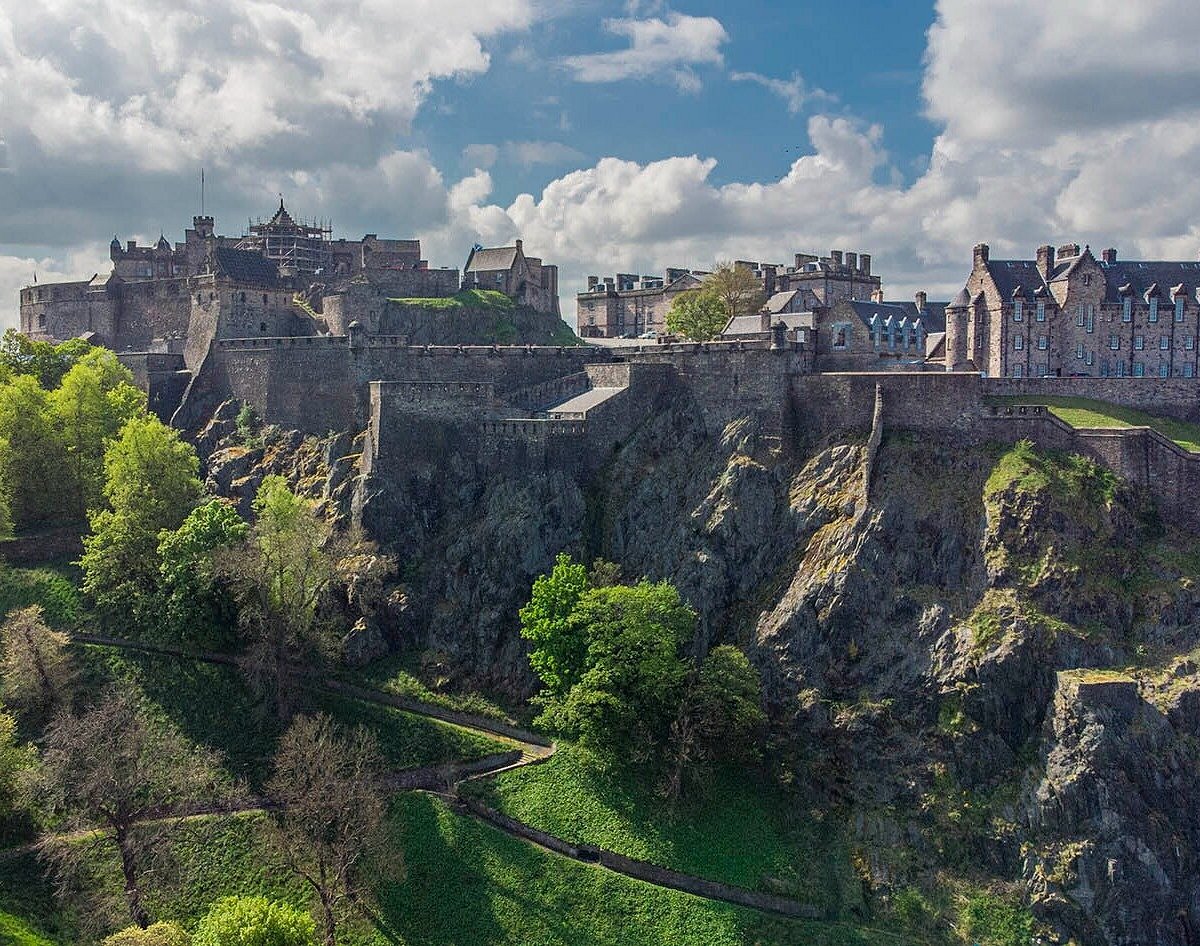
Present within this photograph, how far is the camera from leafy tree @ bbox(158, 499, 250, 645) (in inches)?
1870

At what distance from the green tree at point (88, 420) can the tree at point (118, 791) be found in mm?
17875

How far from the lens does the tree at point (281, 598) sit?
4628 cm

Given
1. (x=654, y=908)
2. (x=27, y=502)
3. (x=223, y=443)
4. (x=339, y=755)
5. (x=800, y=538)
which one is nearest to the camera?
(x=654, y=908)

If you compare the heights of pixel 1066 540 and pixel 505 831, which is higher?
pixel 1066 540

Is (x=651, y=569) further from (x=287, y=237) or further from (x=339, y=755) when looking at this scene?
(x=287, y=237)

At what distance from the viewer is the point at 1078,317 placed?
56656 mm

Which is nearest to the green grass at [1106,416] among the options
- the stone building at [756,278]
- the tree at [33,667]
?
the stone building at [756,278]

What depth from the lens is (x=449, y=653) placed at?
49.3 meters

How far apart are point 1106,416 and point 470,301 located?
42.6m

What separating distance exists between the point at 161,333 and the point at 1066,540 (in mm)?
61166

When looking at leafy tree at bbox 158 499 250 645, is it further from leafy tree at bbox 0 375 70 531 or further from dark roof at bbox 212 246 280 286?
dark roof at bbox 212 246 280 286

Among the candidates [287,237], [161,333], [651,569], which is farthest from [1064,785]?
[287,237]

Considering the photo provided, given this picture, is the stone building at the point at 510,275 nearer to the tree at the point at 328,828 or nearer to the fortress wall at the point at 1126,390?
the fortress wall at the point at 1126,390

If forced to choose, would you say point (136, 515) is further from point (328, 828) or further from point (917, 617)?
point (917, 617)
